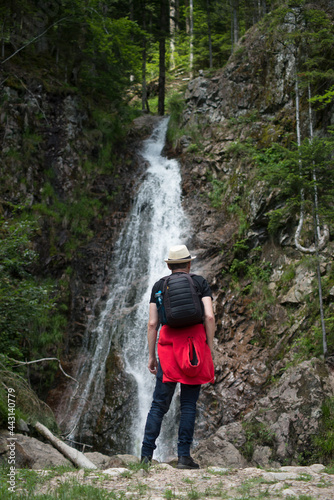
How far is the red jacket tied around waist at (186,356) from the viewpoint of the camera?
3430 millimetres

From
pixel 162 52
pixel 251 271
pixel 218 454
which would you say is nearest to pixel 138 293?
pixel 251 271

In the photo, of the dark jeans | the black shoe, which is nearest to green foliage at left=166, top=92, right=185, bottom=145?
the dark jeans

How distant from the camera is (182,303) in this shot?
135 inches

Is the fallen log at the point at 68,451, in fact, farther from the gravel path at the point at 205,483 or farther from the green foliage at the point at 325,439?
the green foliage at the point at 325,439

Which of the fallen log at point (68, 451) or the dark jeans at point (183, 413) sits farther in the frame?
the fallen log at point (68, 451)

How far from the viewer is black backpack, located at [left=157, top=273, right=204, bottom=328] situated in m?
3.42

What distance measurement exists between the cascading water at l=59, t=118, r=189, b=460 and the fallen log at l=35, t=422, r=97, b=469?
355 centimetres

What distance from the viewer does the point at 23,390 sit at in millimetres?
5156

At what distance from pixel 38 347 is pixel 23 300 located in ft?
13.4

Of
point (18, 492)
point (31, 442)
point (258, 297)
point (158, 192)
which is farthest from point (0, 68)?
point (18, 492)

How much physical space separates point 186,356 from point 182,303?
1.57ft

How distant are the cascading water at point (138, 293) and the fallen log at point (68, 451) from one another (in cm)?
355

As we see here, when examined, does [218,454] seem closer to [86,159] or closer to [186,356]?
[186,356]

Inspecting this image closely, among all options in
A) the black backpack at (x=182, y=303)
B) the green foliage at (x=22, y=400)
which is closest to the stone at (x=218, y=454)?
the green foliage at (x=22, y=400)
